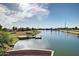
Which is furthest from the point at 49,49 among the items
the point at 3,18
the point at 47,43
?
the point at 3,18

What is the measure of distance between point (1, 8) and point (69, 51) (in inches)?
24.4

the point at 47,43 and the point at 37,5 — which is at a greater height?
the point at 37,5

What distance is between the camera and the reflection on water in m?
1.21

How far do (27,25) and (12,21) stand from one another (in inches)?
4.8

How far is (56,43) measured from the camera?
48.3 inches

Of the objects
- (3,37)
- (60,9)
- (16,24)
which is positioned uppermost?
(60,9)

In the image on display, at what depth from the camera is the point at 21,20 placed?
122cm

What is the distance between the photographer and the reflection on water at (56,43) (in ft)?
3.95

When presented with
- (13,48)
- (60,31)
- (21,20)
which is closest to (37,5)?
(21,20)

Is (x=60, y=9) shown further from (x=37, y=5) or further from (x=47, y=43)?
(x=47, y=43)

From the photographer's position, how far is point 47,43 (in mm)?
1224

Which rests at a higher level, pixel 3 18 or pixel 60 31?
pixel 3 18

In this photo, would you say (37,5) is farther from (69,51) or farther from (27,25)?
(69,51)

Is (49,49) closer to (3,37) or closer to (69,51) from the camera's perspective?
(69,51)
